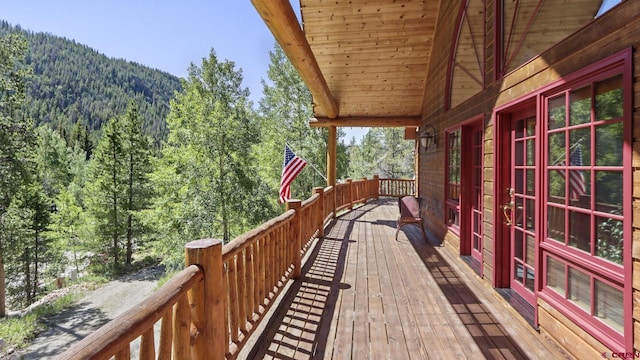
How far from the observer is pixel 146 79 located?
152 meters

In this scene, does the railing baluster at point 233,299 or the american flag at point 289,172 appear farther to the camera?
the american flag at point 289,172

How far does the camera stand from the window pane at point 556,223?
2.15 m

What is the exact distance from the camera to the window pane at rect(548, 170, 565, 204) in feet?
7.04

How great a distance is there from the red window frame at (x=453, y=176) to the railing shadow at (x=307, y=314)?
1.83 meters

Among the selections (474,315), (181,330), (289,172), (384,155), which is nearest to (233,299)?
(181,330)

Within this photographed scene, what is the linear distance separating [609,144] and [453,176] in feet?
9.39

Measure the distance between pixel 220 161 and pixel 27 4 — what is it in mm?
133075

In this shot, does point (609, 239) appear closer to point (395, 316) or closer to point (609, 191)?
point (609, 191)

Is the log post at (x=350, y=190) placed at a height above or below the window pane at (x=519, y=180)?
below

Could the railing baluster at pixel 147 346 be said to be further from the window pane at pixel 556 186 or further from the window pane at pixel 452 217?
the window pane at pixel 452 217

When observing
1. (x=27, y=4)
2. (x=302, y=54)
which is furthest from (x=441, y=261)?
(x=27, y=4)

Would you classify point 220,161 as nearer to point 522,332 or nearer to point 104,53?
point 522,332

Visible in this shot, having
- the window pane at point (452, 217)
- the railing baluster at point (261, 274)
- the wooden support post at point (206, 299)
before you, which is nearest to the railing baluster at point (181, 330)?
the wooden support post at point (206, 299)

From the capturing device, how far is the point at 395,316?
2.65m
